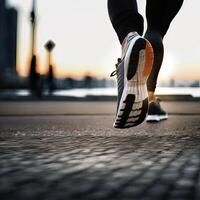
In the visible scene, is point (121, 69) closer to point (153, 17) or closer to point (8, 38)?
point (153, 17)

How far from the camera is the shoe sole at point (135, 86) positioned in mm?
2740

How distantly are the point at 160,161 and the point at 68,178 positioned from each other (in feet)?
1.56

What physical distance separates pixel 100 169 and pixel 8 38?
15611 centimetres

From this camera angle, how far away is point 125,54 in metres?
2.86

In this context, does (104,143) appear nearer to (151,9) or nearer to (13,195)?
(13,195)

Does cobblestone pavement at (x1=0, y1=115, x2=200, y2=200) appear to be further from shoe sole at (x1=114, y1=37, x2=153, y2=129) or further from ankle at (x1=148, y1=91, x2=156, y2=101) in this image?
ankle at (x1=148, y1=91, x2=156, y2=101)

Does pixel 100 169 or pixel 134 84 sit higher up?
pixel 134 84

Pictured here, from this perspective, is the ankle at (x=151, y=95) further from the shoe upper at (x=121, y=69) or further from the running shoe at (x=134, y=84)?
the running shoe at (x=134, y=84)

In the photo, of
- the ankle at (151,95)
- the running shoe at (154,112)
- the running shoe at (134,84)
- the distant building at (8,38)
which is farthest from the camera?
the distant building at (8,38)

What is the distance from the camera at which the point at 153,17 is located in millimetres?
3643

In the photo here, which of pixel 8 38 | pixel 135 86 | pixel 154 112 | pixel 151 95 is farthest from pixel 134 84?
pixel 8 38

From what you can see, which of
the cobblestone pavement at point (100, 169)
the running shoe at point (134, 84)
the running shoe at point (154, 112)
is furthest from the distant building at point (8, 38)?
the cobblestone pavement at point (100, 169)

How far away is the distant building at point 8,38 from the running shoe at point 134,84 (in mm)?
120814

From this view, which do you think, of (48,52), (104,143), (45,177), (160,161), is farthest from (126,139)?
(48,52)
